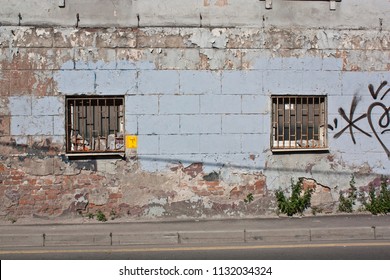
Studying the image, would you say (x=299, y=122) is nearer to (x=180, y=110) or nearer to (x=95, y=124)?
(x=180, y=110)

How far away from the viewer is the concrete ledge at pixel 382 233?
29.3ft

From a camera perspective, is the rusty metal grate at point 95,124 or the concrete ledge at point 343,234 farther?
the rusty metal grate at point 95,124

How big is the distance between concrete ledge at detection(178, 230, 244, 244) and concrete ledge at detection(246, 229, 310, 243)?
18 cm

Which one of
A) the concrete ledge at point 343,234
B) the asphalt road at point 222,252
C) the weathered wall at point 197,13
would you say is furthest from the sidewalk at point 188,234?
the weathered wall at point 197,13

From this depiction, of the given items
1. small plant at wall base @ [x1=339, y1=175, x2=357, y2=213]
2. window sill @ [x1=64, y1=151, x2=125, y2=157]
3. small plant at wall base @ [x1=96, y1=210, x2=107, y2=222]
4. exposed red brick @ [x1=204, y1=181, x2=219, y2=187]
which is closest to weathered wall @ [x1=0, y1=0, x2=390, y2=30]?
window sill @ [x1=64, y1=151, x2=125, y2=157]

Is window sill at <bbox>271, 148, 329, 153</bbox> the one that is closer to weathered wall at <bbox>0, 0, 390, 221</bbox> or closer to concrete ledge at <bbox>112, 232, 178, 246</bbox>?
weathered wall at <bbox>0, 0, 390, 221</bbox>

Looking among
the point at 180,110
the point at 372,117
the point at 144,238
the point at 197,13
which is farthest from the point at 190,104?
the point at 372,117

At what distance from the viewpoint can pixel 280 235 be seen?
8.84 metres

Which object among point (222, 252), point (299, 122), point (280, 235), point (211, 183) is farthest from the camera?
point (299, 122)

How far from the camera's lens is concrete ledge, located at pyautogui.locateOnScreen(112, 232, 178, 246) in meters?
8.66

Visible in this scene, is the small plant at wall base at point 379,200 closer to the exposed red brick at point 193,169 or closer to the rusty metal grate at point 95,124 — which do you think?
the exposed red brick at point 193,169

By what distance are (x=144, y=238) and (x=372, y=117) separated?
4984 millimetres

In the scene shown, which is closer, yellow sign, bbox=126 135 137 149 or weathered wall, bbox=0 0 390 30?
weathered wall, bbox=0 0 390 30

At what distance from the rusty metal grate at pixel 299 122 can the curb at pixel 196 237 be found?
2.11 meters
